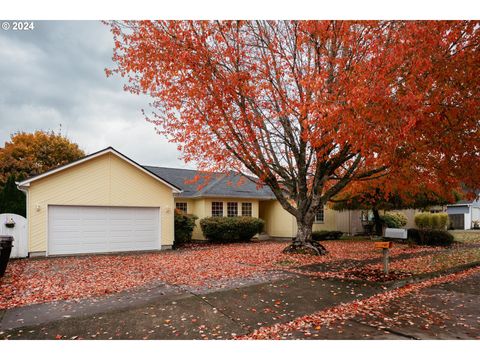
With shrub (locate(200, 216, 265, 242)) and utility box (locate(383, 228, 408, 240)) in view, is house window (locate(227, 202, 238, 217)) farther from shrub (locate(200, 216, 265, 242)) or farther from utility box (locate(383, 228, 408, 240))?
utility box (locate(383, 228, 408, 240))

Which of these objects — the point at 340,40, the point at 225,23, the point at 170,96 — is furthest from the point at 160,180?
the point at 340,40

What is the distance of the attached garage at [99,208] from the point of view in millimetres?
12172

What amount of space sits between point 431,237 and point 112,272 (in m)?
14.6

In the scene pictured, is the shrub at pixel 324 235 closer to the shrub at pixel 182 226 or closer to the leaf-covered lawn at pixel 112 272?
the leaf-covered lawn at pixel 112 272

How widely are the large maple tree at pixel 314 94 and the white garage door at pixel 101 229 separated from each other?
13.7 feet

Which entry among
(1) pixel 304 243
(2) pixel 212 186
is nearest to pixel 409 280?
(1) pixel 304 243

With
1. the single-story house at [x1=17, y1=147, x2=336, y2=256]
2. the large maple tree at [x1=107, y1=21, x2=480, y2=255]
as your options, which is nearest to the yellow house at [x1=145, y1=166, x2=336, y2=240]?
the single-story house at [x1=17, y1=147, x2=336, y2=256]

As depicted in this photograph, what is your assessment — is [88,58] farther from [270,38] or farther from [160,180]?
[160,180]

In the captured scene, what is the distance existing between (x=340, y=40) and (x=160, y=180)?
31.8 feet

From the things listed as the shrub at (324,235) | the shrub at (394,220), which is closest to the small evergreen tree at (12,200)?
the shrub at (324,235)

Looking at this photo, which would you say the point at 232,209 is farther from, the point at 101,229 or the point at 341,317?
the point at 341,317

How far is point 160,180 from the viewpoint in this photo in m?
14.9

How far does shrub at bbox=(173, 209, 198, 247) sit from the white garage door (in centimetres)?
154

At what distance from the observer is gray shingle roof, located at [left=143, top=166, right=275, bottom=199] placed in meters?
18.4
